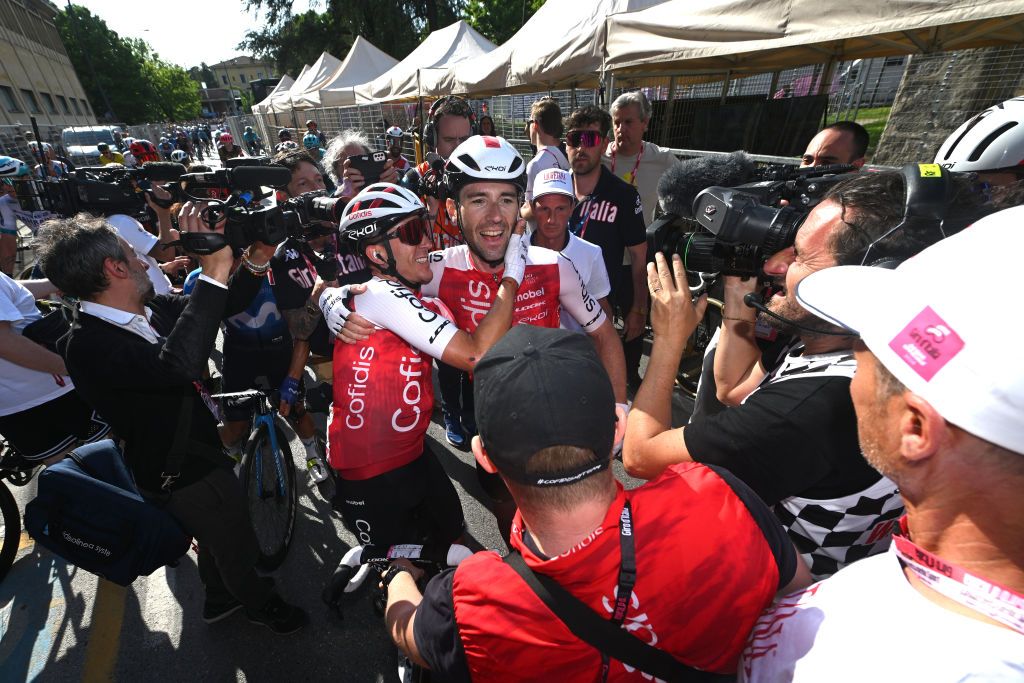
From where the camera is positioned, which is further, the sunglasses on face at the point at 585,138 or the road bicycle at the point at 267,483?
the sunglasses on face at the point at 585,138

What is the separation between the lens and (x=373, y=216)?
2.29 m

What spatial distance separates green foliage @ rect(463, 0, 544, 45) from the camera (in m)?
32.8

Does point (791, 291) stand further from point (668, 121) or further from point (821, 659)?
point (668, 121)

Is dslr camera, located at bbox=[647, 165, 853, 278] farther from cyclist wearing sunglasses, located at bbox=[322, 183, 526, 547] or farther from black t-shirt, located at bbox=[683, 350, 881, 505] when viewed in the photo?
cyclist wearing sunglasses, located at bbox=[322, 183, 526, 547]

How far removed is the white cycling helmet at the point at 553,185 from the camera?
3.31 meters

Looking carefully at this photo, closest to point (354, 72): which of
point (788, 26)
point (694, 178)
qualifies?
point (788, 26)

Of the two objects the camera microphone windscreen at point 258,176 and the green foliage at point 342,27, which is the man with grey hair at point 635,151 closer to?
the camera microphone windscreen at point 258,176

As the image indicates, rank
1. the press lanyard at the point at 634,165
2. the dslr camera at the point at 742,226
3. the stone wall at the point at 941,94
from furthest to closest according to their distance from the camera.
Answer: the stone wall at the point at 941,94 → the press lanyard at the point at 634,165 → the dslr camera at the point at 742,226

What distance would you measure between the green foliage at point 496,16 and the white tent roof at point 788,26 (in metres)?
32.8

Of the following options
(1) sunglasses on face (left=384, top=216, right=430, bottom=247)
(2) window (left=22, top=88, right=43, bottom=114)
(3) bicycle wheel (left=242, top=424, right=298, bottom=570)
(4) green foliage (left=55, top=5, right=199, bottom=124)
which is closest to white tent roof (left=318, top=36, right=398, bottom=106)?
(3) bicycle wheel (left=242, top=424, right=298, bottom=570)

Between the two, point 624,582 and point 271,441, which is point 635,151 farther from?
point 624,582

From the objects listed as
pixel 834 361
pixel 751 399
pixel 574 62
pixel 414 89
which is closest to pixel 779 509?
pixel 751 399

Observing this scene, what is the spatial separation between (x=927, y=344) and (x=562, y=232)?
9.01 ft

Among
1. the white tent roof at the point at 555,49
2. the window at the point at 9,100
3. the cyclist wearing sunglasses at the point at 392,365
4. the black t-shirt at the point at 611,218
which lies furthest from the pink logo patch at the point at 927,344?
the window at the point at 9,100
